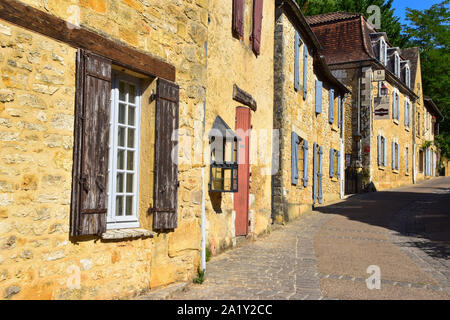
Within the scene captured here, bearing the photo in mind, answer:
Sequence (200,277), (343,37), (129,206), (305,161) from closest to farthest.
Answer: (129,206) → (200,277) → (305,161) → (343,37)

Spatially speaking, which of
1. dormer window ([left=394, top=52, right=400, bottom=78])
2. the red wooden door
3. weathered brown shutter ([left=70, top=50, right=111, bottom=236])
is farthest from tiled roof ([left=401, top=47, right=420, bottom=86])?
weathered brown shutter ([left=70, top=50, right=111, bottom=236])

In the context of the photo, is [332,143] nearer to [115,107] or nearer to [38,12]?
[115,107]

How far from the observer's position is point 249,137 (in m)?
9.21

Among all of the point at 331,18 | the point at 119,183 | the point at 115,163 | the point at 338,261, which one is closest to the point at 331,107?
the point at 331,18

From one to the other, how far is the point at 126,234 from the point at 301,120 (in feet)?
32.1

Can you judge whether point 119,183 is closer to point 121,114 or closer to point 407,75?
point 121,114

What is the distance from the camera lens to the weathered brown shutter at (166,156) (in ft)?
16.8

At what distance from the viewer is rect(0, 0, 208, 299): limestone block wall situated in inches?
139

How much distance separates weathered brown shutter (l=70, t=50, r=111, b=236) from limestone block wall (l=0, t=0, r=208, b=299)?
73mm

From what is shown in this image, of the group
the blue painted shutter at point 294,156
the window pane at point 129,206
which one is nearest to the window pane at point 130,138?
the window pane at point 129,206

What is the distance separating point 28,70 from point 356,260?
18.5 feet

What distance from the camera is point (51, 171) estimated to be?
3.87 meters

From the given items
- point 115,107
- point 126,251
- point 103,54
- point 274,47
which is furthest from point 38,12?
point 274,47

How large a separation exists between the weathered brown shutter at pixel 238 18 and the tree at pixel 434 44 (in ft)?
85.1
